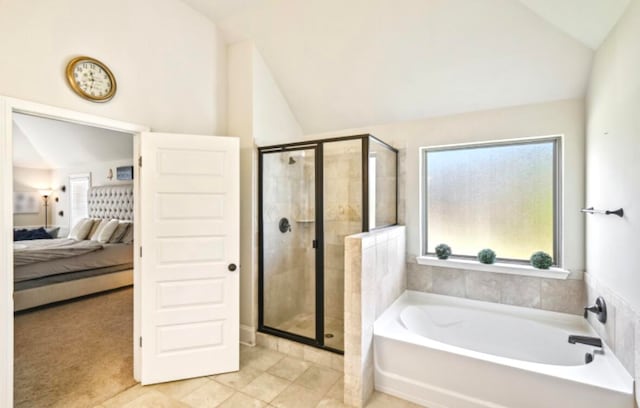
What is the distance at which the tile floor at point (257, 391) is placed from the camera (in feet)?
7.18

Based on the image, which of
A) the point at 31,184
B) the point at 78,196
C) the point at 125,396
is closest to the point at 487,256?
the point at 125,396

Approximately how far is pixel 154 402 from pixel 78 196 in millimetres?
6369

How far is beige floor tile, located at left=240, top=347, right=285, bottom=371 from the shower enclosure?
0.19m

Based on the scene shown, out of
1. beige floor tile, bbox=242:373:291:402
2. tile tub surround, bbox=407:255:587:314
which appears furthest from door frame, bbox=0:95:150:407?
tile tub surround, bbox=407:255:587:314

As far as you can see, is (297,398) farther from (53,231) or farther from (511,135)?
(53,231)

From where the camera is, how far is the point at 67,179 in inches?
272

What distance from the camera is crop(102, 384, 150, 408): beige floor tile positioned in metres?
2.18

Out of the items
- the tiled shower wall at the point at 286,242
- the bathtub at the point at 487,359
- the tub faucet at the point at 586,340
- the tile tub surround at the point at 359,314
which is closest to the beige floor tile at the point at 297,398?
the tile tub surround at the point at 359,314

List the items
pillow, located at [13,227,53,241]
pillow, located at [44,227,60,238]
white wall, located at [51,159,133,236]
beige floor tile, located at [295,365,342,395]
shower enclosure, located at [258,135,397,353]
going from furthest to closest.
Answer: pillow, located at [44,227,60,238] < white wall, located at [51,159,133,236] < pillow, located at [13,227,53,241] < shower enclosure, located at [258,135,397,353] < beige floor tile, located at [295,365,342,395]

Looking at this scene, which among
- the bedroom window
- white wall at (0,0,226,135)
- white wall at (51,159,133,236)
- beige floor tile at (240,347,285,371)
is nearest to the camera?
white wall at (0,0,226,135)

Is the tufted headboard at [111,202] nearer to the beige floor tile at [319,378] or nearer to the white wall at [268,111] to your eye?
the white wall at [268,111]

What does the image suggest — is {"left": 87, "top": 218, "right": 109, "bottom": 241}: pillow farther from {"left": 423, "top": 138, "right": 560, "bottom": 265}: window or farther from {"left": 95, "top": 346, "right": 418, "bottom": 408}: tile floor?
{"left": 423, "top": 138, "right": 560, "bottom": 265}: window

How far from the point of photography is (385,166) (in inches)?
120

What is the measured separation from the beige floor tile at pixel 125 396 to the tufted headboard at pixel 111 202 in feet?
13.3
